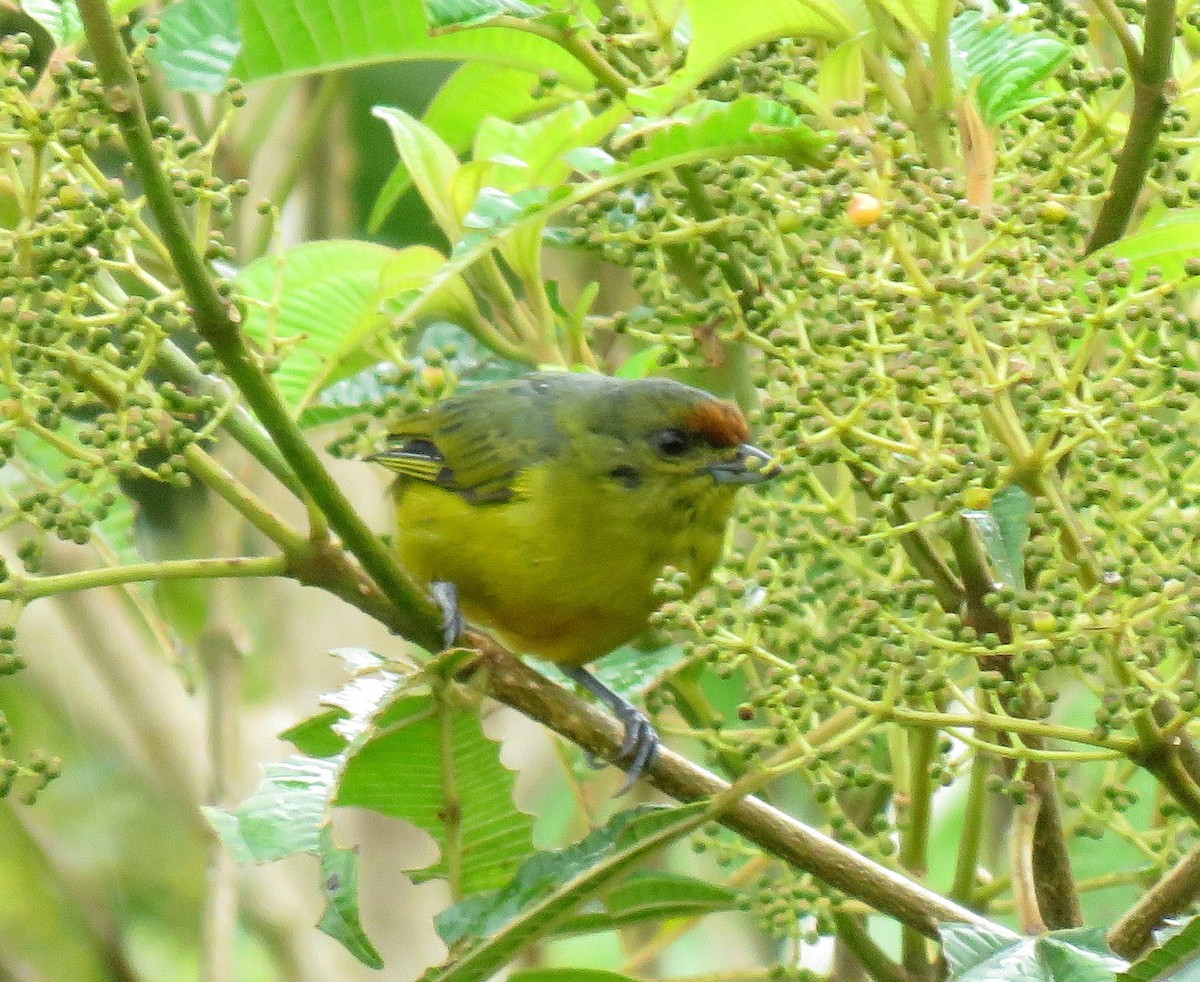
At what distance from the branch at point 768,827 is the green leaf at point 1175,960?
0.16 metres

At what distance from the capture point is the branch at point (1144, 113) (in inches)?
68.1

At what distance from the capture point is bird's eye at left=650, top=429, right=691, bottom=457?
3307 mm

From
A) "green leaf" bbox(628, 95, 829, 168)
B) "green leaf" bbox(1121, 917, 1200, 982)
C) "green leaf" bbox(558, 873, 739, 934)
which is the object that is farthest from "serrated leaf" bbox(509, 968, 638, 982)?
"green leaf" bbox(628, 95, 829, 168)

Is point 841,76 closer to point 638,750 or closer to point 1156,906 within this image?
point 638,750

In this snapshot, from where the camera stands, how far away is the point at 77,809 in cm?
534

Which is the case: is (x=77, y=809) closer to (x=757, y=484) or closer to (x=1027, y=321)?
(x=757, y=484)

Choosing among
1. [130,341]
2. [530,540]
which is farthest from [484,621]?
[130,341]

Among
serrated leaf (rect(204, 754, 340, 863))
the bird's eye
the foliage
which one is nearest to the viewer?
the foliage

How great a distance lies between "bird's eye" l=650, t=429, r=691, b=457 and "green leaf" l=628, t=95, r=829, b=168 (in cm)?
141

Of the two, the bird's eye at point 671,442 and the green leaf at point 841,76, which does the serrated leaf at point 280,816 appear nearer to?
the green leaf at point 841,76

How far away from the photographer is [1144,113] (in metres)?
1.80

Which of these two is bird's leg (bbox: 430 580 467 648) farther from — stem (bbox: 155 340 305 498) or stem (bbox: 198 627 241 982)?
stem (bbox: 155 340 305 498)

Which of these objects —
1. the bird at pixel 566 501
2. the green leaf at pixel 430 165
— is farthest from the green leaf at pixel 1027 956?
the bird at pixel 566 501

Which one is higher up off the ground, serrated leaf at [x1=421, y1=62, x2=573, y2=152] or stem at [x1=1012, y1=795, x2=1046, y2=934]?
serrated leaf at [x1=421, y1=62, x2=573, y2=152]
